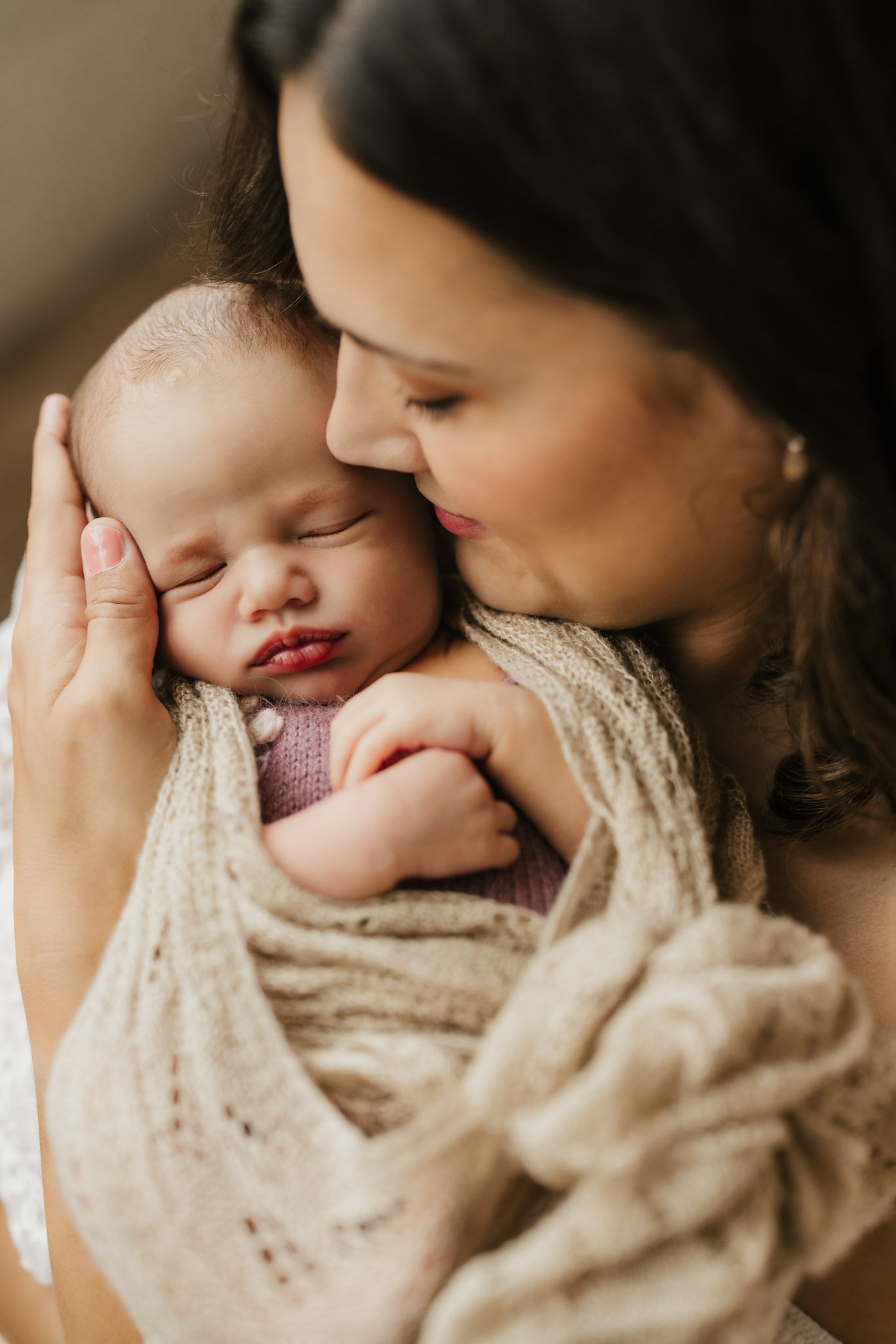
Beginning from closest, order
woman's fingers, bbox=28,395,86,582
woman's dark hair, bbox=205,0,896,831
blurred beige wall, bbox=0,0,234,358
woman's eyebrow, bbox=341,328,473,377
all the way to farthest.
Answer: woman's dark hair, bbox=205,0,896,831, woman's eyebrow, bbox=341,328,473,377, woman's fingers, bbox=28,395,86,582, blurred beige wall, bbox=0,0,234,358

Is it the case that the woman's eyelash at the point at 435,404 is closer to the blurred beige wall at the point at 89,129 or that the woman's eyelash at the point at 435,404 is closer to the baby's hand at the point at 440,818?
the baby's hand at the point at 440,818

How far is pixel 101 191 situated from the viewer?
141 centimetres

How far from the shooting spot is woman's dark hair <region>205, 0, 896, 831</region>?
569 mm

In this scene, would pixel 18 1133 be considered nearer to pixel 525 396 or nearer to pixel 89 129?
pixel 525 396

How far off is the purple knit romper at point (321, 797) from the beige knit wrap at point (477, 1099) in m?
0.04

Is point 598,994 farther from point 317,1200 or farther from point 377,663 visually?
point 377,663

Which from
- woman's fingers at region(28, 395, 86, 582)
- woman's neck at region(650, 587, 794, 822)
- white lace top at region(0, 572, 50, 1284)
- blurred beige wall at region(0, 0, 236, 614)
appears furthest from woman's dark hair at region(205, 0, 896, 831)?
white lace top at region(0, 572, 50, 1284)

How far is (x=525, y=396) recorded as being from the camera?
0.70 m

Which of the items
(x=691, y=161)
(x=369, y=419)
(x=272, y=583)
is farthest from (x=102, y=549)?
(x=691, y=161)

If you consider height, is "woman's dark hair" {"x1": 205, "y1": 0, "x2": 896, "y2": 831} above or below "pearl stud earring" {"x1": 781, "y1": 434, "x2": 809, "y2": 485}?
above

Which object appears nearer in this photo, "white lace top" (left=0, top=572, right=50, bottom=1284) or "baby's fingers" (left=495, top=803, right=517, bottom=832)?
"baby's fingers" (left=495, top=803, right=517, bottom=832)

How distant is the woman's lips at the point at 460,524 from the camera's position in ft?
3.08

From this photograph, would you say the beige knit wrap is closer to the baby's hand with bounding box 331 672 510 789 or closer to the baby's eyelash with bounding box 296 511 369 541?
the baby's hand with bounding box 331 672 510 789

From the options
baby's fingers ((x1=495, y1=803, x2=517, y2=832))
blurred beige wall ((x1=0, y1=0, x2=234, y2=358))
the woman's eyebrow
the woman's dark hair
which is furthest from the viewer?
blurred beige wall ((x1=0, y1=0, x2=234, y2=358))
